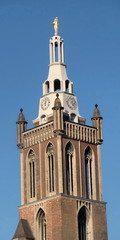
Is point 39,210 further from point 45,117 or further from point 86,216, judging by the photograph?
point 45,117

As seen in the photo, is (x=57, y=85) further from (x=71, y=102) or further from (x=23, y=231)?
(x=23, y=231)

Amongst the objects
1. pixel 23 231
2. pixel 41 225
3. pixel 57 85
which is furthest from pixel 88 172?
pixel 57 85

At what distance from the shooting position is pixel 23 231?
82562mm

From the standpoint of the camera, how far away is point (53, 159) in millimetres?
83375

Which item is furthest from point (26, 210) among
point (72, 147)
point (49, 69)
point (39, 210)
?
point (49, 69)

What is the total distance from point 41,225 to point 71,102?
43.9 ft

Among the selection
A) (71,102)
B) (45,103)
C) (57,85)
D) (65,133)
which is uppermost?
(57,85)

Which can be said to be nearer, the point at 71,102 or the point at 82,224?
the point at 82,224

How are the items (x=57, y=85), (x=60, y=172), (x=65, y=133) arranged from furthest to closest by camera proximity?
1. (x=57, y=85)
2. (x=65, y=133)
3. (x=60, y=172)

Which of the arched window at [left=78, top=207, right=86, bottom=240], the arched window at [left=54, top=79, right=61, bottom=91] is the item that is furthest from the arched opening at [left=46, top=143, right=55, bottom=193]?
the arched window at [left=54, top=79, right=61, bottom=91]

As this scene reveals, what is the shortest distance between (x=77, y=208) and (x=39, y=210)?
12.8 feet

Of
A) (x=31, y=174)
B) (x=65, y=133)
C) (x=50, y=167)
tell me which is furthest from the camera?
(x=31, y=174)

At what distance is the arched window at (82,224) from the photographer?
82812mm

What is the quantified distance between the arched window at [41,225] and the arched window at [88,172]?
4917 mm
